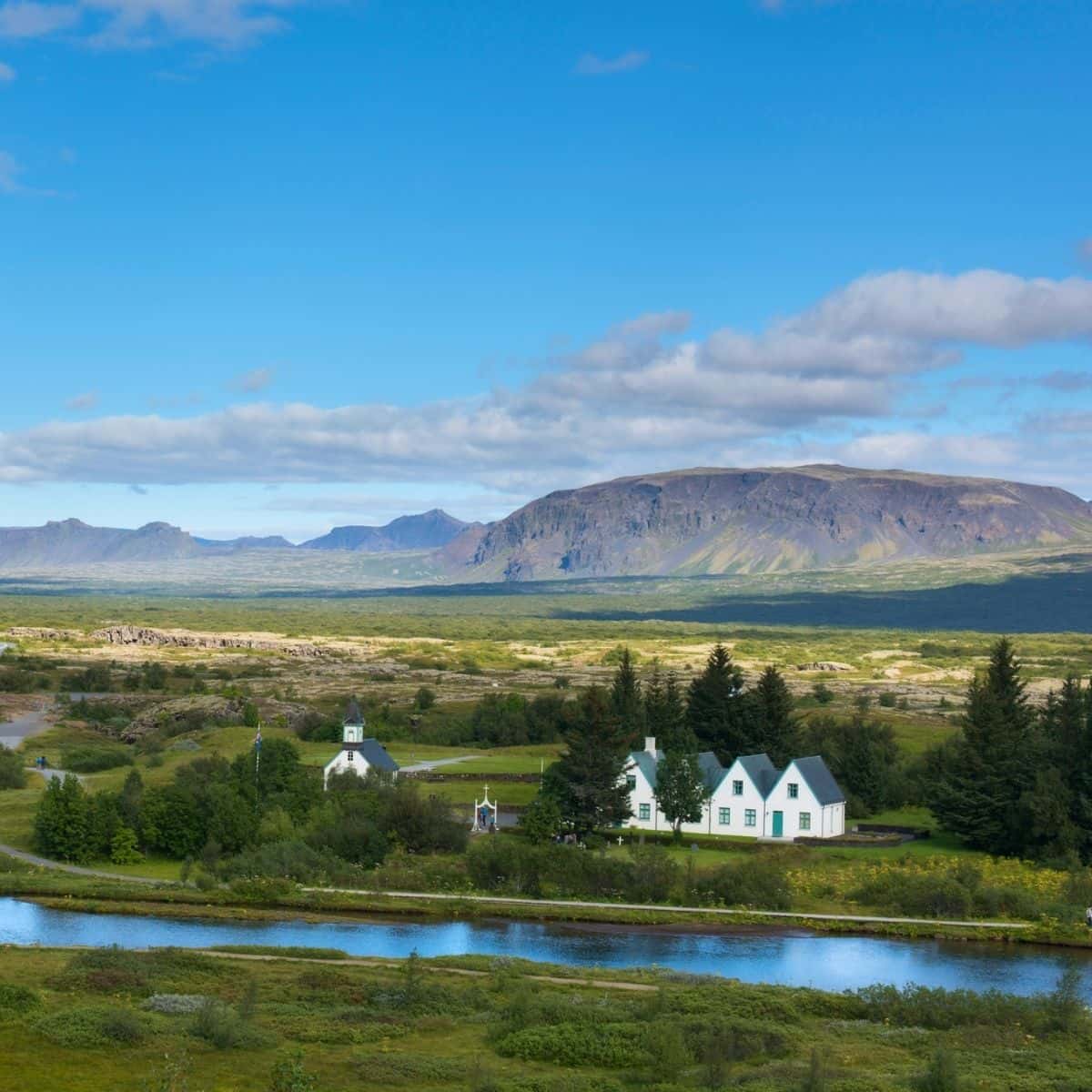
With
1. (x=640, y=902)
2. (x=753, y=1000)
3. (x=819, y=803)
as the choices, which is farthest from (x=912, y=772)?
(x=753, y=1000)

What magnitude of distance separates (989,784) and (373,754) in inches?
1175

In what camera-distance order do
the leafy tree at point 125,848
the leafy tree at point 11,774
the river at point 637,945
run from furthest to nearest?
the leafy tree at point 11,774 < the leafy tree at point 125,848 < the river at point 637,945

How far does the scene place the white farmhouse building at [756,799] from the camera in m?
68.5

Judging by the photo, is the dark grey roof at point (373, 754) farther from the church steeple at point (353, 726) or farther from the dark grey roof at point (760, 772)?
the dark grey roof at point (760, 772)

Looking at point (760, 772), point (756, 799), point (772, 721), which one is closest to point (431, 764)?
point (772, 721)

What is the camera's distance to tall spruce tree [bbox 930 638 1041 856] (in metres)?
66.7

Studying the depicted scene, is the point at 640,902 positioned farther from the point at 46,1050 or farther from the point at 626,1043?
the point at 46,1050

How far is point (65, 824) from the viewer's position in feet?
214

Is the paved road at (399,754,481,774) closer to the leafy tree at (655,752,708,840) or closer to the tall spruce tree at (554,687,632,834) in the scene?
the tall spruce tree at (554,687,632,834)

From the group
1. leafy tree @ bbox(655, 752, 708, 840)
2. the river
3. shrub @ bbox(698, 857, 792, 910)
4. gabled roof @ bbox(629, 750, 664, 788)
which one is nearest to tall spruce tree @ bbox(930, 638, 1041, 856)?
leafy tree @ bbox(655, 752, 708, 840)

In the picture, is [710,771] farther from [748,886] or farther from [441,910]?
[441,910]

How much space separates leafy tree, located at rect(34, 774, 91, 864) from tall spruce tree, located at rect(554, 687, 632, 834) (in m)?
20.4

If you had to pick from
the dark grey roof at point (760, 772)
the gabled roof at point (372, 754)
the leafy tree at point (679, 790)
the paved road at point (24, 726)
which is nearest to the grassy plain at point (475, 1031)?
the leafy tree at point (679, 790)

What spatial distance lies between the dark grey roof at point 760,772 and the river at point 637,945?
16883 mm
